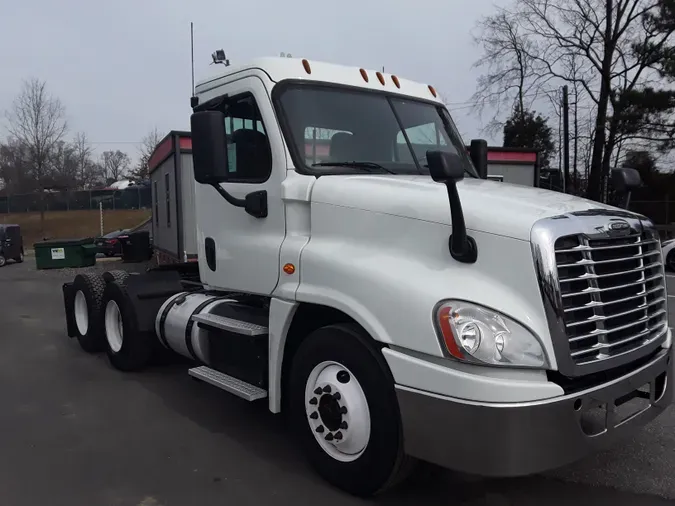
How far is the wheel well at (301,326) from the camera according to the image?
4012mm

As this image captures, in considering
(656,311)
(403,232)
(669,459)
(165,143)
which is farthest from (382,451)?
(165,143)

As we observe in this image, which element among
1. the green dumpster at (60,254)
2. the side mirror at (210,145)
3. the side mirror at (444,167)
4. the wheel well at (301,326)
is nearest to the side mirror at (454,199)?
the side mirror at (444,167)

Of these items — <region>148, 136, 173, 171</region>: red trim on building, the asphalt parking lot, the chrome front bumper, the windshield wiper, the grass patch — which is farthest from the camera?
the grass patch

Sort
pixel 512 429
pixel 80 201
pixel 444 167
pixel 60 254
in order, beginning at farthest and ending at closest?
pixel 80 201, pixel 60 254, pixel 444 167, pixel 512 429

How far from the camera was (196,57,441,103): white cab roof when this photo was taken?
4.43 metres

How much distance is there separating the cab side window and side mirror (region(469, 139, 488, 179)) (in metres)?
1.84

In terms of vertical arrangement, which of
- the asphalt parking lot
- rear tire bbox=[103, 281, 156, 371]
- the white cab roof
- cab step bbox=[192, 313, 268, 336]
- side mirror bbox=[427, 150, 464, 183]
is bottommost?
the asphalt parking lot

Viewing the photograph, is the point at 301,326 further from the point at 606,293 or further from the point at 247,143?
the point at 606,293

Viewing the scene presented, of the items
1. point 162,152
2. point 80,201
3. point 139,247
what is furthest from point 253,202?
point 80,201

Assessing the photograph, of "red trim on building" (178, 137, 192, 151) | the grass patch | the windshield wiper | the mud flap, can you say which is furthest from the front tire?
the grass patch

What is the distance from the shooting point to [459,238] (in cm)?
322

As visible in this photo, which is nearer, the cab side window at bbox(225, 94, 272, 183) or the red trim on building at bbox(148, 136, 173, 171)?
the cab side window at bbox(225, 94, 272, 183)

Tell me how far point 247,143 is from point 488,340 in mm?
Answer: 2359

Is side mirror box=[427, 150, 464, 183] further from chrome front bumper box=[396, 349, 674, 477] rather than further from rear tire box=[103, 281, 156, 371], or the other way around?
rear tire box=[103, 281, 156, 371]
